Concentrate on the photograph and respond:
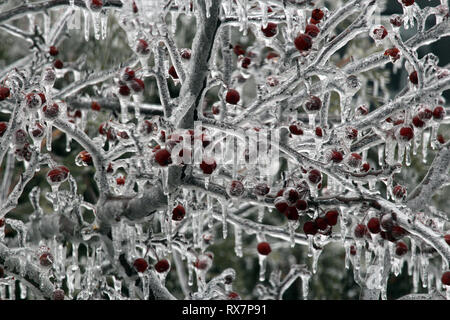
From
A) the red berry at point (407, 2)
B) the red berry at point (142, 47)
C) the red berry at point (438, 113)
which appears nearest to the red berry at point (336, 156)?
the red berry at point (438, 113)

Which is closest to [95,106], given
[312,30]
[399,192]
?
[312,30]

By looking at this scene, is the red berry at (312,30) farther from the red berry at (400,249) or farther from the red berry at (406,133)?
the red berry at (400,249)

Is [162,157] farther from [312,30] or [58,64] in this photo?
[58,64]

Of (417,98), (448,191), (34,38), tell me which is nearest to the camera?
(417,98)

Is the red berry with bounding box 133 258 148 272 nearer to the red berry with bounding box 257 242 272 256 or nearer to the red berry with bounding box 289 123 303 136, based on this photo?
the red berry with bounding box 257 242 272 256

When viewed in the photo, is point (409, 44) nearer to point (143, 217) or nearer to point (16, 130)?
point (143, 217)
